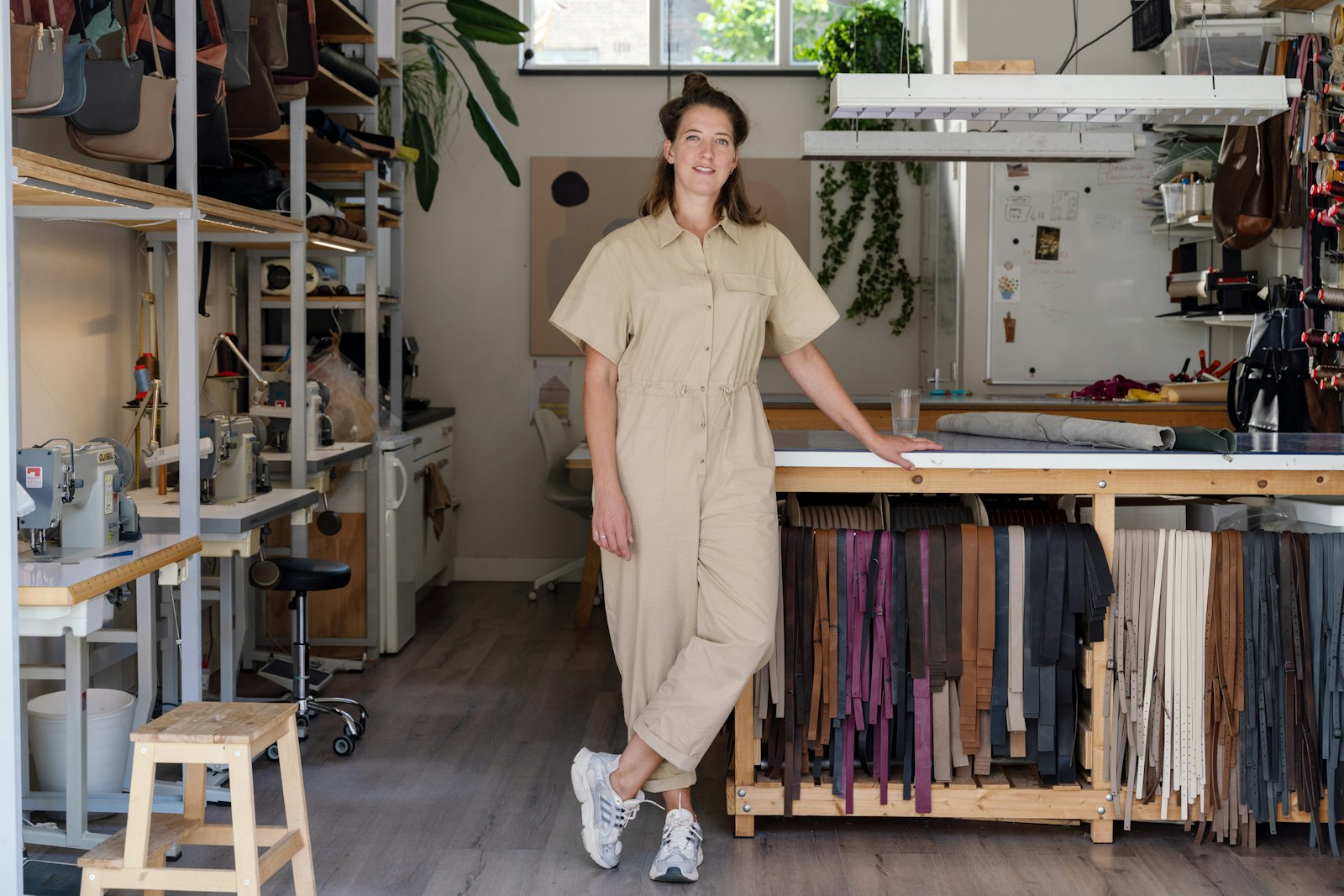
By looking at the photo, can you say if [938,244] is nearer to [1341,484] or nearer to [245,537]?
[1341,484]

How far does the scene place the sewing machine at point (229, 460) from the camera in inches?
135

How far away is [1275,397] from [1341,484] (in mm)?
1223

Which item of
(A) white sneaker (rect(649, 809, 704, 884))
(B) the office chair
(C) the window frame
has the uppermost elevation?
(C) the window frame

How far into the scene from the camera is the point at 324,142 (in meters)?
4.36

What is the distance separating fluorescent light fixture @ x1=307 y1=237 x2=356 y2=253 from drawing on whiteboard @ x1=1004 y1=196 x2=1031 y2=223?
2981mm

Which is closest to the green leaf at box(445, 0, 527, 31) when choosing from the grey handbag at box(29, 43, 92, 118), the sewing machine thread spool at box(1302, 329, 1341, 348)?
the grey handbag at box(29, 43, 92, 118)

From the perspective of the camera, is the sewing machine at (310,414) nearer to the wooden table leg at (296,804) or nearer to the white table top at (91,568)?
the white table top at (91,568)

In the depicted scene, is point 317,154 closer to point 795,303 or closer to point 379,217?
point 379,217

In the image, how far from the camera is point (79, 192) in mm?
2479

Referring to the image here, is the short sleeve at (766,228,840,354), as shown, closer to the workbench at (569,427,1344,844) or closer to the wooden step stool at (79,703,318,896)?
the workbench at (569,427,1344,844)

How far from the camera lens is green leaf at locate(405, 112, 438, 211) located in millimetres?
5473

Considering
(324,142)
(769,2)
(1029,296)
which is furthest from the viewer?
(769,2)

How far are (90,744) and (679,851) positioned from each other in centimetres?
149

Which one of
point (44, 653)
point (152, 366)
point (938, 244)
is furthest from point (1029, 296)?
point (44, 653)
